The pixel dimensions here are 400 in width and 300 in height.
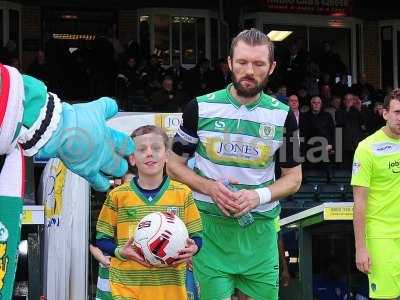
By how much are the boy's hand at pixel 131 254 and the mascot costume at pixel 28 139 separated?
62.2 inches

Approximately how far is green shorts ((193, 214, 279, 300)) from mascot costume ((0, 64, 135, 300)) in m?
1.71

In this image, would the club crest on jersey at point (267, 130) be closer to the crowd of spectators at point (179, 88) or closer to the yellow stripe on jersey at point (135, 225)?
the yellow stripe on jersey at point (135, 225)

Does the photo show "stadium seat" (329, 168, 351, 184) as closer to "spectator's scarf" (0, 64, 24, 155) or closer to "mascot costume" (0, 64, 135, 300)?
"mascot costume" (0, 64, 135, 300)

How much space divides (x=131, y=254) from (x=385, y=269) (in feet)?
7.51

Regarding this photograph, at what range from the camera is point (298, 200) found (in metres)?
14.6

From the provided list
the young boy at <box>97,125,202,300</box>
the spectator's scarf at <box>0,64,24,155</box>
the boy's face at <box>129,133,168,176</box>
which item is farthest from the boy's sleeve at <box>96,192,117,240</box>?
the spectator's scarf at <box>0,64,24,155</box>

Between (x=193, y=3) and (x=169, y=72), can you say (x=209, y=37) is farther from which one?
(x=169, y=72)

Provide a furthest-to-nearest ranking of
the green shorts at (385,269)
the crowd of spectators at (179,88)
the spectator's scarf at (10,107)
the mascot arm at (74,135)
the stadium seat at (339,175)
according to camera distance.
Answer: the crowd of spectators at (179,88)
the stadium seat at (339,175)
the green shorts at (385,269)
the mascot arm at (74,135)
the spectator's scarf at (10,107)

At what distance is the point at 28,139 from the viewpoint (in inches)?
126

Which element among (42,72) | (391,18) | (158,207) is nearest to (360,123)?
(42,72)

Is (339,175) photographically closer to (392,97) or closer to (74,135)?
(392,97)

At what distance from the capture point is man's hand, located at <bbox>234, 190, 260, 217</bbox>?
474 cm

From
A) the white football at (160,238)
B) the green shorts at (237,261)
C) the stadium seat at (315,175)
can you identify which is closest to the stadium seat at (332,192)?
the stadium seat at (315,175)

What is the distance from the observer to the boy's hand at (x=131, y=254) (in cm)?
498
